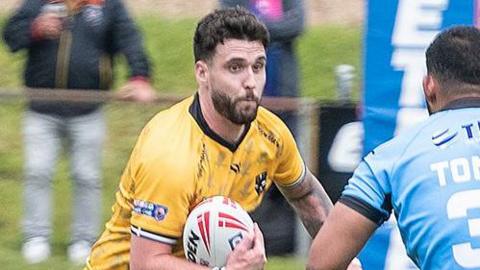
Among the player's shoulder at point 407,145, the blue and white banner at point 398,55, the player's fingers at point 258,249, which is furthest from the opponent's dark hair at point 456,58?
the blue and white banner at point 398,55

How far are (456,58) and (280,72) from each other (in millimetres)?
4549

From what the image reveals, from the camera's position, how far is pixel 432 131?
511 cm

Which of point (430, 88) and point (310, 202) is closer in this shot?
point (430, 88)

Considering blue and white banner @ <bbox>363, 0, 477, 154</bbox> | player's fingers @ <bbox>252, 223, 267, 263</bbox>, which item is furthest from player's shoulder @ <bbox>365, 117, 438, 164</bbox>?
blue and white banner @ <bbox>363, 0, 477, 154</bbox>

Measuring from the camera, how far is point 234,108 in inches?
247

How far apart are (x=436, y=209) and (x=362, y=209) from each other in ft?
0.91

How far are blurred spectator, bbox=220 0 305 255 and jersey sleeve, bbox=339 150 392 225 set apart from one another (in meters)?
4.10

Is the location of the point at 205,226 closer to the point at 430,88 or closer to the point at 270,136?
the point at 270,136

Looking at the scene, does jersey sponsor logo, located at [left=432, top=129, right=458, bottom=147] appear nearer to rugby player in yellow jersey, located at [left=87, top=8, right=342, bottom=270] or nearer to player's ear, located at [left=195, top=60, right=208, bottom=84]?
rugby player in yellow jersey, located at [left=87, top=8, right=342, bottom=270]

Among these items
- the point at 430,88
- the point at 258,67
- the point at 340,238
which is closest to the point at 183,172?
the point at 258,67

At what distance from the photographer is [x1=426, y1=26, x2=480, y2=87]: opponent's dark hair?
5.20 meters

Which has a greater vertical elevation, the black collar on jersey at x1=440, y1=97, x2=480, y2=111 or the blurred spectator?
the black collar on jersey at x1=440, y1=97, x2=480, y2=111

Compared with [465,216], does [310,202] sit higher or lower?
lower

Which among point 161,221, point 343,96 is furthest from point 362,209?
point 343,96
